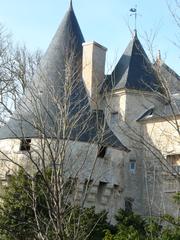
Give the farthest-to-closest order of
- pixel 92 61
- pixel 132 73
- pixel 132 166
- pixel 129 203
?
1. pixel 132 73
2. pixel 92 61
3. pixel 132 166
4. pixel 129 203

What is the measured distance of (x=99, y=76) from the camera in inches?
763

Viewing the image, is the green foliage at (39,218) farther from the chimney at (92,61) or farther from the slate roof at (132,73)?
the chimney at (92,61)

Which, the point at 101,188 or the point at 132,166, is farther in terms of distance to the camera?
the point at 132,166

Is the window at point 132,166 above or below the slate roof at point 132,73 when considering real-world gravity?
below

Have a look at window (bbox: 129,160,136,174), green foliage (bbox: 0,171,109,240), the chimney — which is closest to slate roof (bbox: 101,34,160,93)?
the chimney

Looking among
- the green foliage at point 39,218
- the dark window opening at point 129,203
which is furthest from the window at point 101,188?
the green foliage at point 39,218

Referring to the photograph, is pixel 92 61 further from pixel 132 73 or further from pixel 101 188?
pixel 101 188

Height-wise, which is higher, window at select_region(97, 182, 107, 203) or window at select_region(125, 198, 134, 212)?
window at select_region(97, 182, 107, 203)

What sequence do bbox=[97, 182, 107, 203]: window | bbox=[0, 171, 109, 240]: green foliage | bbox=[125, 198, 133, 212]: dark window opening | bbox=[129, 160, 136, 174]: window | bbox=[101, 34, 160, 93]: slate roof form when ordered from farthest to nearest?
1. bbox=[101, 34, 160, 93]: slate roof
2. bbox=[129, 160, 136, 174]: window
3. bbox=[125, 198, 133, 212]: dark window opening
4. bbox=[97, 182, 107, 203]: window
5. bbox=[0, 171, 109, 240]: green foliage

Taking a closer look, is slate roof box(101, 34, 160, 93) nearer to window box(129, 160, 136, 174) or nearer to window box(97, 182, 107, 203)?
window box(129, 160, 136, 174)

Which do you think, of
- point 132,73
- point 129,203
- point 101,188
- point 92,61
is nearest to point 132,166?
point 129,203

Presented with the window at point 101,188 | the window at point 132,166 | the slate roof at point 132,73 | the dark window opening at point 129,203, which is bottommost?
the dark window opening at point 129,203

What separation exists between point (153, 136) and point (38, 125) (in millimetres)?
13855

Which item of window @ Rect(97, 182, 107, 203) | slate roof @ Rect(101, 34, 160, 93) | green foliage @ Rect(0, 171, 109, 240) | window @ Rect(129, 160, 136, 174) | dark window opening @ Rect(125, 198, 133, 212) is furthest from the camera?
slate roof @ Rect(101, 34, 160, 93)
